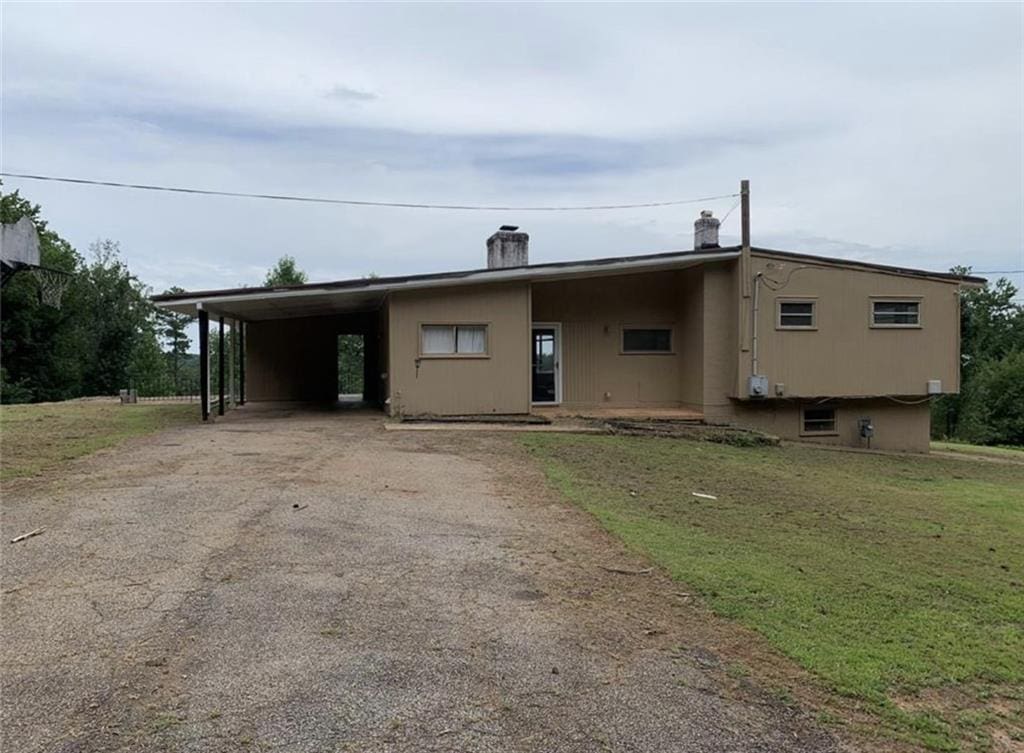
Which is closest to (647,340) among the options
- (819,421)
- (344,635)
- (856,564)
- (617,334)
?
Answer: (617,334)

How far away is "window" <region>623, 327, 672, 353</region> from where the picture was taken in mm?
16672

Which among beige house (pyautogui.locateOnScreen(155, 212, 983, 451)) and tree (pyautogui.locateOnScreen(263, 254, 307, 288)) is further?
tree (pyautogui.locateOnScreen(263, 254, 307, 288))

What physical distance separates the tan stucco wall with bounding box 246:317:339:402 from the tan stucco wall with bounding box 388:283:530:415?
6.51 metres

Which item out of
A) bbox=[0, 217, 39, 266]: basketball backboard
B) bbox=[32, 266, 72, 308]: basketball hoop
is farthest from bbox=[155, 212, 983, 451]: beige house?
bbox=[0, 217, 39, 266]: basketball backboard

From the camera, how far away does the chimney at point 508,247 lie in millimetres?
16500

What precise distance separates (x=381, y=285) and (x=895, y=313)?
10962 mm

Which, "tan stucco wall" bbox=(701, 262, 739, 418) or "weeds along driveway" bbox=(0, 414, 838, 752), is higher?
"tan stucco wall" bbox=(701, 262, 739, 418)

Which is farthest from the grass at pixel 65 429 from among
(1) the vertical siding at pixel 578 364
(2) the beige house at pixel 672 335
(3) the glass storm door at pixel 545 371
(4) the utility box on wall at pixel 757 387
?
(4) the utility box on wall at pixel 757 387

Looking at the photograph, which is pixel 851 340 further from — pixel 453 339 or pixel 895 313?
pixel 453 339

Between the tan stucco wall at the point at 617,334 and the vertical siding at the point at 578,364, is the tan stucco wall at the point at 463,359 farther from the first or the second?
the vertical siding at the point at 578,364

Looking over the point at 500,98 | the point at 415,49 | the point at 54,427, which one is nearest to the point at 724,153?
the point at 500,98

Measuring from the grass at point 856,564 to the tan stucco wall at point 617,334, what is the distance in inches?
202

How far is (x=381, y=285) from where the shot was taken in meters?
13.6

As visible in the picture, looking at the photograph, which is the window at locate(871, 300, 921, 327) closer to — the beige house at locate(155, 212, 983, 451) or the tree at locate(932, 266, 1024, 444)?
the beige house at locate(155, 212, 983, 451)
